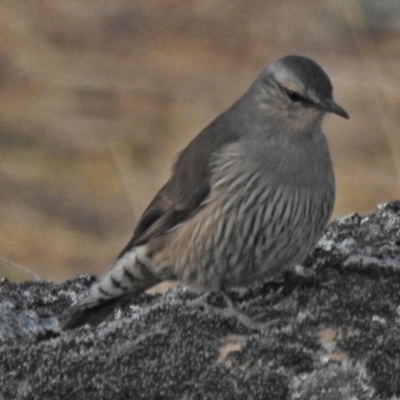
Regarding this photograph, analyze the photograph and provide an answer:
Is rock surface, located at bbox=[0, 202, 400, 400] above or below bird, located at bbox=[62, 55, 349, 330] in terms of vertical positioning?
below

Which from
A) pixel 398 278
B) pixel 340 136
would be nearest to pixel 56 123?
pixel 340 136

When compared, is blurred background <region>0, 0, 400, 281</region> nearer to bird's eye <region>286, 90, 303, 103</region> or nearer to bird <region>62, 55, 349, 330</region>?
bird <region>62, 55, 349, 330</region>

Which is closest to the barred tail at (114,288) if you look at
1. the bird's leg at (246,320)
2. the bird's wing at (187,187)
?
the bird's wing at (187,187)

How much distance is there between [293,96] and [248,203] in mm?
545

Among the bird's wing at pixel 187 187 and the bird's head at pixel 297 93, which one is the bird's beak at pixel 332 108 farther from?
the bird's wing at pixel 187 187

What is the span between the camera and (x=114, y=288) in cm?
625

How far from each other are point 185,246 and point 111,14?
19.6 ft

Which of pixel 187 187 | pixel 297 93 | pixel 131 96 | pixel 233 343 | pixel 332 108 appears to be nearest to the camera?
pixel 233 343

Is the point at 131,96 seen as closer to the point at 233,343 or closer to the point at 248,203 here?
the point at 248,203

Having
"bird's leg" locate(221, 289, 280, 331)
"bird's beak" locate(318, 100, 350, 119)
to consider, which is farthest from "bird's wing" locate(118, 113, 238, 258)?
"bird's leg" locate(221, 289, 280, 331)

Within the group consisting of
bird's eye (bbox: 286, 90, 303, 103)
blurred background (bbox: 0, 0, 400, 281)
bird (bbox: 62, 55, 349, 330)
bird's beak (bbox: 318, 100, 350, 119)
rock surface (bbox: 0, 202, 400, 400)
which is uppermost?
blurred background (bbox: 0, 0, 400, 281)

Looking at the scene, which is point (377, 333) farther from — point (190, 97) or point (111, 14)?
point (111, 14)

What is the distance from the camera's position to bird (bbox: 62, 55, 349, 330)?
20.2 ft

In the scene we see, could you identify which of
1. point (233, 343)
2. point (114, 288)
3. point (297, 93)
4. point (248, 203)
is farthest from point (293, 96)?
point (233, 343)
